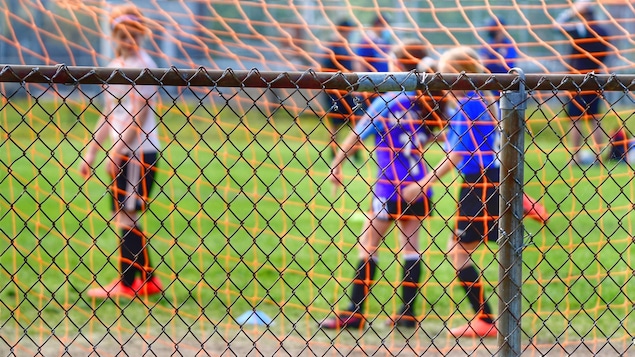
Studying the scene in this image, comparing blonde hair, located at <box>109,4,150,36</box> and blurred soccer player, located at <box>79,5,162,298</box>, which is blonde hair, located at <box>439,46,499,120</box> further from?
blonde hair, located at <box>109,4,150,36</box>

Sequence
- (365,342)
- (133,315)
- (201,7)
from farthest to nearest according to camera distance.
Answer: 1. (201,7)
2. (133,315)
3. (365,342)

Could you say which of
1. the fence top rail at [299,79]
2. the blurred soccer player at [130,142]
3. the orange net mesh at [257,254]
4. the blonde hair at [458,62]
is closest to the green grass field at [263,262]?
the orange net mesh at [257,254]

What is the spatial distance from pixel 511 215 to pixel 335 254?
3.47 meters

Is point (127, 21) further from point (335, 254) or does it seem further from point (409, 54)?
point (335, 254)

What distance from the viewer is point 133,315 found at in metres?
4.77

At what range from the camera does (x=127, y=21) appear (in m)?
5.02

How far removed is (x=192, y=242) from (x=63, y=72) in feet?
14.1

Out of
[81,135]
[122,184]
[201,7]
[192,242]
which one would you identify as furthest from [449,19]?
[122,184]

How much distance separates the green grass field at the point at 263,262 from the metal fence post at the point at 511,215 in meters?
0.11

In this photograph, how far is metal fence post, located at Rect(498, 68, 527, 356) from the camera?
2695mm

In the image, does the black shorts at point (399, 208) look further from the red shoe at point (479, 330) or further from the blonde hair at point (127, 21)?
the blonde hair at point (127, 21)

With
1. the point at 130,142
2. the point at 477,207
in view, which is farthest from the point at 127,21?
the point at 477,207

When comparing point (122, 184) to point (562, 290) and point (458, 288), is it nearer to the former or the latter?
point (458, 288)

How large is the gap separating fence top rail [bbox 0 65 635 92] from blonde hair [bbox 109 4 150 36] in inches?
100
